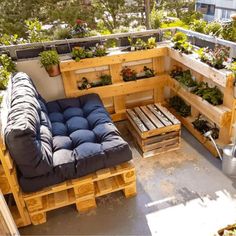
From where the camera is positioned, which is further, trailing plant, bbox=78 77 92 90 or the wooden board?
trailing plant, bbox=78 77 92 90

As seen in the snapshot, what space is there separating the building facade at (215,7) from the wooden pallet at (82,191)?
6.68 metres

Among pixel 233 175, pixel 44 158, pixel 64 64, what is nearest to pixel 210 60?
pixel 233 175

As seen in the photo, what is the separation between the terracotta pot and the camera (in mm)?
3176

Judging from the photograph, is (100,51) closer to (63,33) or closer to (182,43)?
(63,33)

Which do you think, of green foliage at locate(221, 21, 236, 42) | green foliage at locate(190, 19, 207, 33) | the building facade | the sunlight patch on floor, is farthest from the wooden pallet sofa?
Answer: the building facade

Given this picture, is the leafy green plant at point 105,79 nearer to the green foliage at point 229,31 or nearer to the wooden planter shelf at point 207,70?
the wooden planter shelf at point 207,70

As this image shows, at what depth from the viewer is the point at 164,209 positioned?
2330 millimetres

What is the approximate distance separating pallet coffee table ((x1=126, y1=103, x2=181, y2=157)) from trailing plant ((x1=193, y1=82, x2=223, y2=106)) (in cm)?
44

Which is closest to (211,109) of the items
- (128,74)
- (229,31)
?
(229,31)

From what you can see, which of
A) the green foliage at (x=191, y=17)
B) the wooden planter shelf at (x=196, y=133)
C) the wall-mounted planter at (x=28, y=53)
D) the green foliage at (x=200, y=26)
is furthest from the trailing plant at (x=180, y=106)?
Result: the wall-mounted planter at (x=28, y=53)

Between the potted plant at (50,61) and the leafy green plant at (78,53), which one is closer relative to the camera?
the potted plant at (50,61)

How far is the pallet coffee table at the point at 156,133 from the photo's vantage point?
2974 millimetres

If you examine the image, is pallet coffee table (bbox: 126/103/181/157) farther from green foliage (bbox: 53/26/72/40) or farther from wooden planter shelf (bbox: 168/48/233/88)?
green foliage (bbox: 53/26/72/40)

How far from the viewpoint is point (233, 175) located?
2602mm
